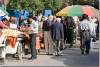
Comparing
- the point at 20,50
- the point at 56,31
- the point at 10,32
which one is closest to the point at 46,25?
the point at 56,31

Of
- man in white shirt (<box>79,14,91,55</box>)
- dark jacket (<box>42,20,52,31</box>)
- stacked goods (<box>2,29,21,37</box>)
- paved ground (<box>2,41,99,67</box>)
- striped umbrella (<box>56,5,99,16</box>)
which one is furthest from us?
dark jacket (<box>42,20,52,31</box>)

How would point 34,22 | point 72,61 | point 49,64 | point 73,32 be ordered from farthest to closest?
point 73,32 → point 34,22 → point 72,61 → point 49,64

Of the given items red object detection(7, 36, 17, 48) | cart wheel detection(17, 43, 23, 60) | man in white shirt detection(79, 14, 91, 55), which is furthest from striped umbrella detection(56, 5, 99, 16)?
red object detection(7, 36, 17, 48)

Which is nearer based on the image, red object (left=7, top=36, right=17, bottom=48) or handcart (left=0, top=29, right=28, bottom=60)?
handcart (left=0, top=29, right=28, bottom=60)

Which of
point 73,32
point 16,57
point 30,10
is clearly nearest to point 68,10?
point 73,32

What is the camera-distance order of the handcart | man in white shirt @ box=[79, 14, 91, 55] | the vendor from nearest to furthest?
the handcart
the vendor
man in white shirt @ box=[79, 14, 91, 55]

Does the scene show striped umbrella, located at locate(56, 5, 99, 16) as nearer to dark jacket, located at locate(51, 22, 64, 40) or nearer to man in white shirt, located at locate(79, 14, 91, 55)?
man in white shirt, located at locate(79, 14, 91, 55)

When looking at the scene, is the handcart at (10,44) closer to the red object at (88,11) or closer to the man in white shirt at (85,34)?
the man in white shirt at (85,34)

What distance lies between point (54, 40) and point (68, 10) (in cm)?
428

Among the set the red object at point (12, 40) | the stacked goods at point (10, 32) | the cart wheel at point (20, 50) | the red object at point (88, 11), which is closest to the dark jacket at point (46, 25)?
the red object at point (88, 11)

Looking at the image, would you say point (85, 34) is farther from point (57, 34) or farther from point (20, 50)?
point (20, 50)

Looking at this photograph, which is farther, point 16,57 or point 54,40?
point 54,40

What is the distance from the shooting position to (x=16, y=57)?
17.2 meters

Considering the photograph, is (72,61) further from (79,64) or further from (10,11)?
(10,11)
